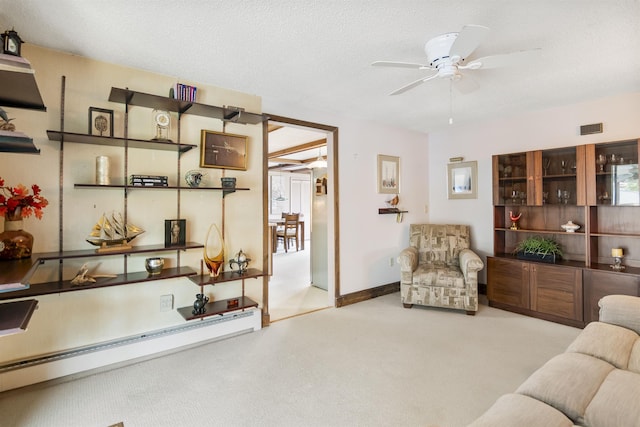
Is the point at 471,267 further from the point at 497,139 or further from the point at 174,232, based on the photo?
the point at 174,232

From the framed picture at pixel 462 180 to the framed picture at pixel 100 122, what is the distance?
4.27m

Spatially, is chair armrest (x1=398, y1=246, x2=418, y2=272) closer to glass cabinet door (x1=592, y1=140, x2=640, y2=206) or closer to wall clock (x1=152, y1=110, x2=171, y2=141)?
glass cabinet door (x1=592, y1=140, x2=640, y2=206)

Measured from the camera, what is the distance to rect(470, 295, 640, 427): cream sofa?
3.59 feet

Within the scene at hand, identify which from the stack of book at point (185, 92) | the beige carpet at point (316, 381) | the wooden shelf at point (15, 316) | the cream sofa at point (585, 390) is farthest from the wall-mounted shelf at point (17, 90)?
the cream sofa at point (585, 390)

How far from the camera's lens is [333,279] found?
3.97 m

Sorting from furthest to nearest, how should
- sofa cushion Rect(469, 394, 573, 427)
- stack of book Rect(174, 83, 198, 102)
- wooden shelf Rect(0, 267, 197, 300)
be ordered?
stack of book Rect(174, 83, 198, 102)
wooden shelf Rect(0, 267, 197, 300)
sofa cushion Rect(469, 394, 573, 427)

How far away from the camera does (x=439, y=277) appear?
3.62m

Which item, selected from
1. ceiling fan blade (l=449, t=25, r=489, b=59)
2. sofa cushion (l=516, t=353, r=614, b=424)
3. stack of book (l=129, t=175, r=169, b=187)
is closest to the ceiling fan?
ceiling fan blade (l=449, t=25, r=489, b=59)

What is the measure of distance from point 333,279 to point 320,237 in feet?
3.33

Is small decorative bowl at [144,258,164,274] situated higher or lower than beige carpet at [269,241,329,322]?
higher

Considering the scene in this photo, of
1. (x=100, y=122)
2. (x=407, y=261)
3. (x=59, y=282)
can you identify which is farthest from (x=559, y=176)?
(x=59, y=282)

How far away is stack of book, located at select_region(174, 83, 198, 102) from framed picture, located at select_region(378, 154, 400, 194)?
254cm

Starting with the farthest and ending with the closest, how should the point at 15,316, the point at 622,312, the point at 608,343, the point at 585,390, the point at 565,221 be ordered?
the point at 565,221, the point at 622,312, the point at 608,343, the point at 15,316, the point at 585,390

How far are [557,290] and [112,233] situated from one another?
4196mm
